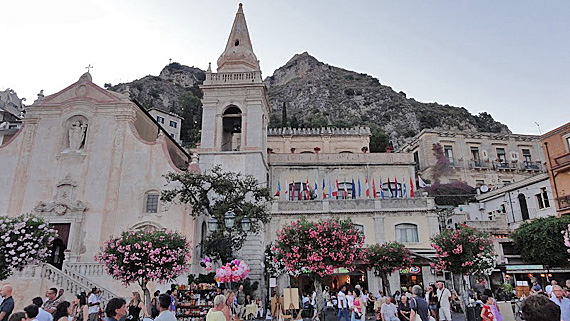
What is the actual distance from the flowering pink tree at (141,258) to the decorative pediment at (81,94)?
13.9m

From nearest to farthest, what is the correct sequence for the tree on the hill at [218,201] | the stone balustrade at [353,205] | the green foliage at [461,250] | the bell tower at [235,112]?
the green foliage at [461,250]
the tree on the hill at [218,201]
the bell tower at [235,112]
the stone balustrade at [353,205]

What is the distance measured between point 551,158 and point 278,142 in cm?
2402

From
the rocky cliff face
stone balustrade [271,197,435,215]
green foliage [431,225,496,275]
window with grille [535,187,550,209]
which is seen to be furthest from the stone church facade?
the rocky cliff face

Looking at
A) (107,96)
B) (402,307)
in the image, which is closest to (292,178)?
(107,96)

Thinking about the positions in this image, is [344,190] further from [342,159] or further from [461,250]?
[461,250]

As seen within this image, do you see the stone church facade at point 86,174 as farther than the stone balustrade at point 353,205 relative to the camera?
No

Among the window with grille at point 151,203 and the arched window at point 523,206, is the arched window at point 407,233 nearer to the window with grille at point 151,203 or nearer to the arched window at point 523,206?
Result: the arched window at point 523,206

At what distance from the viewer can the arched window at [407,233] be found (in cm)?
3033

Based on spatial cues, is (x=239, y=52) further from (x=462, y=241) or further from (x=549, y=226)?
(x=549, y=226)

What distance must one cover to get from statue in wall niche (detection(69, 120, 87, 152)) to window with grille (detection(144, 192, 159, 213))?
627 centimetres

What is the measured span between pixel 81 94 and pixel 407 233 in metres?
26.4

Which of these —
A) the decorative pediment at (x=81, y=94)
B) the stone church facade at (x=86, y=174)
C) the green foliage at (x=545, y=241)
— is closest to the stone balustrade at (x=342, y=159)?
the green foliage at (x=545, y=241)

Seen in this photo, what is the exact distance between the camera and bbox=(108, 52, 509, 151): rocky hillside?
83.1 metres

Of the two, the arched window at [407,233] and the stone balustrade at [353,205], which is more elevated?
the stone balustrade at [353,205]
